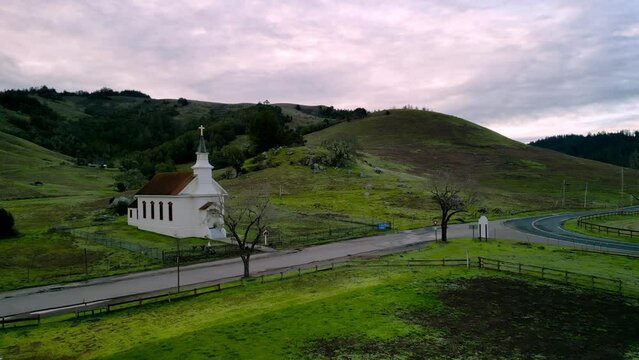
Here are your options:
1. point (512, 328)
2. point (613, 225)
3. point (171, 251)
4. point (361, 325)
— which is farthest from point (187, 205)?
point (613, 225)

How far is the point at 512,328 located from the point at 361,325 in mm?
8445

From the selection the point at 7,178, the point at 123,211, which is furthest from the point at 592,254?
the point at 7,178

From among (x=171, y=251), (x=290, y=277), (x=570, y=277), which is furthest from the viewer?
(x=171, y=251)

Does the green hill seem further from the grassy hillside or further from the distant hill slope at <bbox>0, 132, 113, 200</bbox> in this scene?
the distant hill slope at <bbox>0, 132, 113, 200</bbox>

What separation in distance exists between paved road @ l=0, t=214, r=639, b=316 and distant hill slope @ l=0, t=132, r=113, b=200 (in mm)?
65590

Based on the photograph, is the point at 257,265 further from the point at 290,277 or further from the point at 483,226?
the point at 483,226

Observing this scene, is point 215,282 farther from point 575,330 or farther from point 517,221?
point 517,221

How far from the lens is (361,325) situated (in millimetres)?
26125

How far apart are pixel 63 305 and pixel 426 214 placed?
5776 centimetres

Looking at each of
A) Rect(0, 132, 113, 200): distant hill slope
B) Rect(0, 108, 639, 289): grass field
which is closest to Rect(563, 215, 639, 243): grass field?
Rect(0, 108, 639, 289): grass field

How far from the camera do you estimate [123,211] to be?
245ft

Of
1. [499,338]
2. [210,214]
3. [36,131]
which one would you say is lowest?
[499,338]

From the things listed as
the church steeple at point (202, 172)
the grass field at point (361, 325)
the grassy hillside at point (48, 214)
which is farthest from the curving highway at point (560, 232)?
the grassy hillside at point (48, 214)

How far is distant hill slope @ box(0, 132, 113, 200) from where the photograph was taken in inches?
3765
